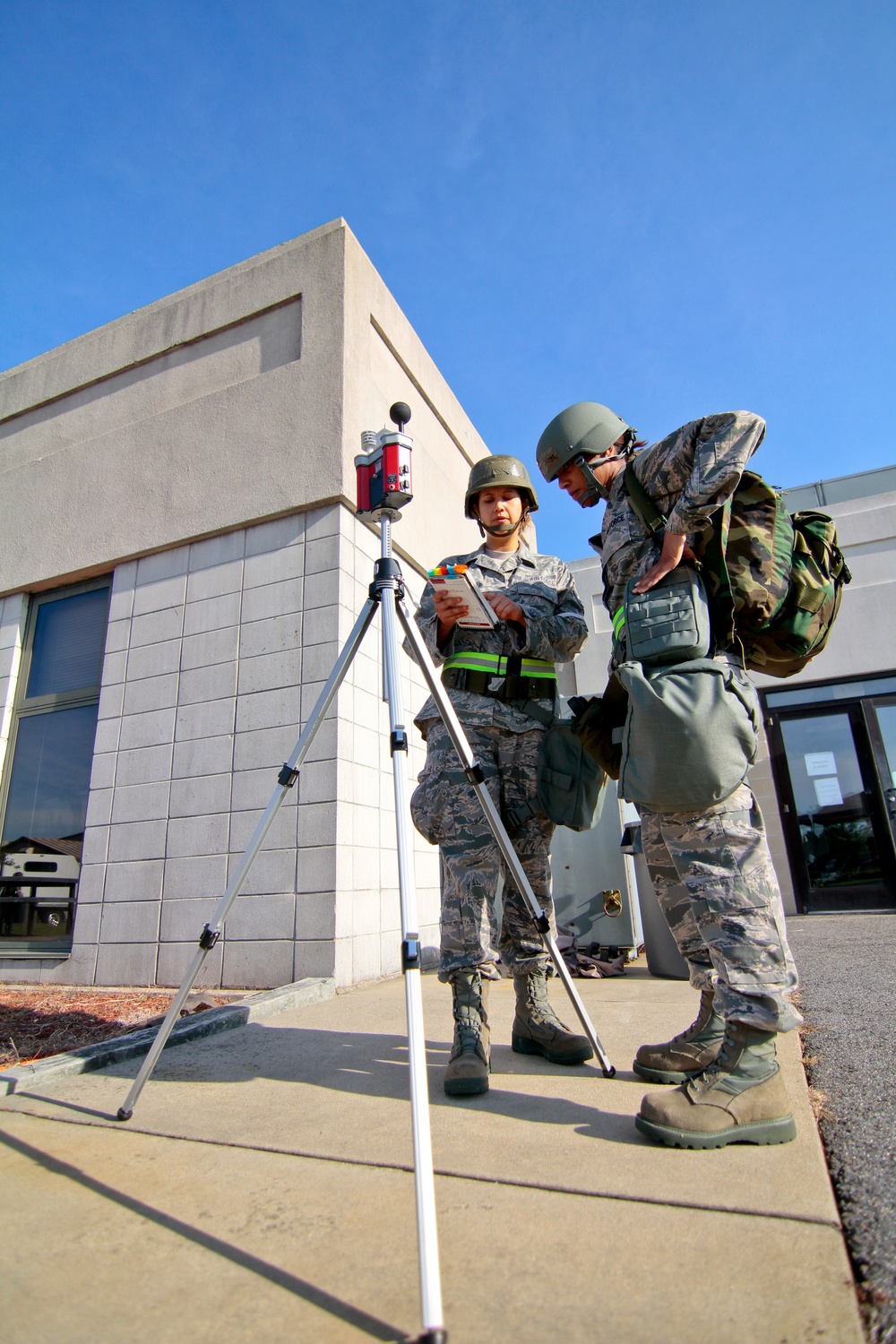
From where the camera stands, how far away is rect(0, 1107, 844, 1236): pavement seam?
103 centimetres

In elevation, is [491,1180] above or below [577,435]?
below

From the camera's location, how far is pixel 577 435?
204 cm

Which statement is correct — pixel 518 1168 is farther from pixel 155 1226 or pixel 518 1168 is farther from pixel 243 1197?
pixel 155 1226

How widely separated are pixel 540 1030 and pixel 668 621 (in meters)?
1.20

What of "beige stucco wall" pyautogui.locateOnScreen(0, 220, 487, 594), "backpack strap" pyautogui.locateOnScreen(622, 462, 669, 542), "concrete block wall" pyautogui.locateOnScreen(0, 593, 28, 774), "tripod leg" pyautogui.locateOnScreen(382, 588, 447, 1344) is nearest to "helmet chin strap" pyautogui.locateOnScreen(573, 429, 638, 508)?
"backpack strap" pyautogui.locateOnScreen(622, 462, 669, 542)

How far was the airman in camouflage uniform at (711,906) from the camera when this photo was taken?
137cm

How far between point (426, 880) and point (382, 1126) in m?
3.28

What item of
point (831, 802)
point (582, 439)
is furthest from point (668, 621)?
point (831, 802)

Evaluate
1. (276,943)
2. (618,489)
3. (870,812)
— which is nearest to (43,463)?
(276,943)

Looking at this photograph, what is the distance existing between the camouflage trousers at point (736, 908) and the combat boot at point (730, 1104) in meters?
0.06

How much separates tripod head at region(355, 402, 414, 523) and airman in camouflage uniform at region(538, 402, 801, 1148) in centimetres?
57

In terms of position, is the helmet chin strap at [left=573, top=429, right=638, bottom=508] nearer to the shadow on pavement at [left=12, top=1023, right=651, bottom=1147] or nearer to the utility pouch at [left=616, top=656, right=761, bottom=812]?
the utility pouch at [left=616, top=656, right=761, bottom=812]

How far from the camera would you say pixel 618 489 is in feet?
6.38

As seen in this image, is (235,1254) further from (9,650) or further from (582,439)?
(9,650)
